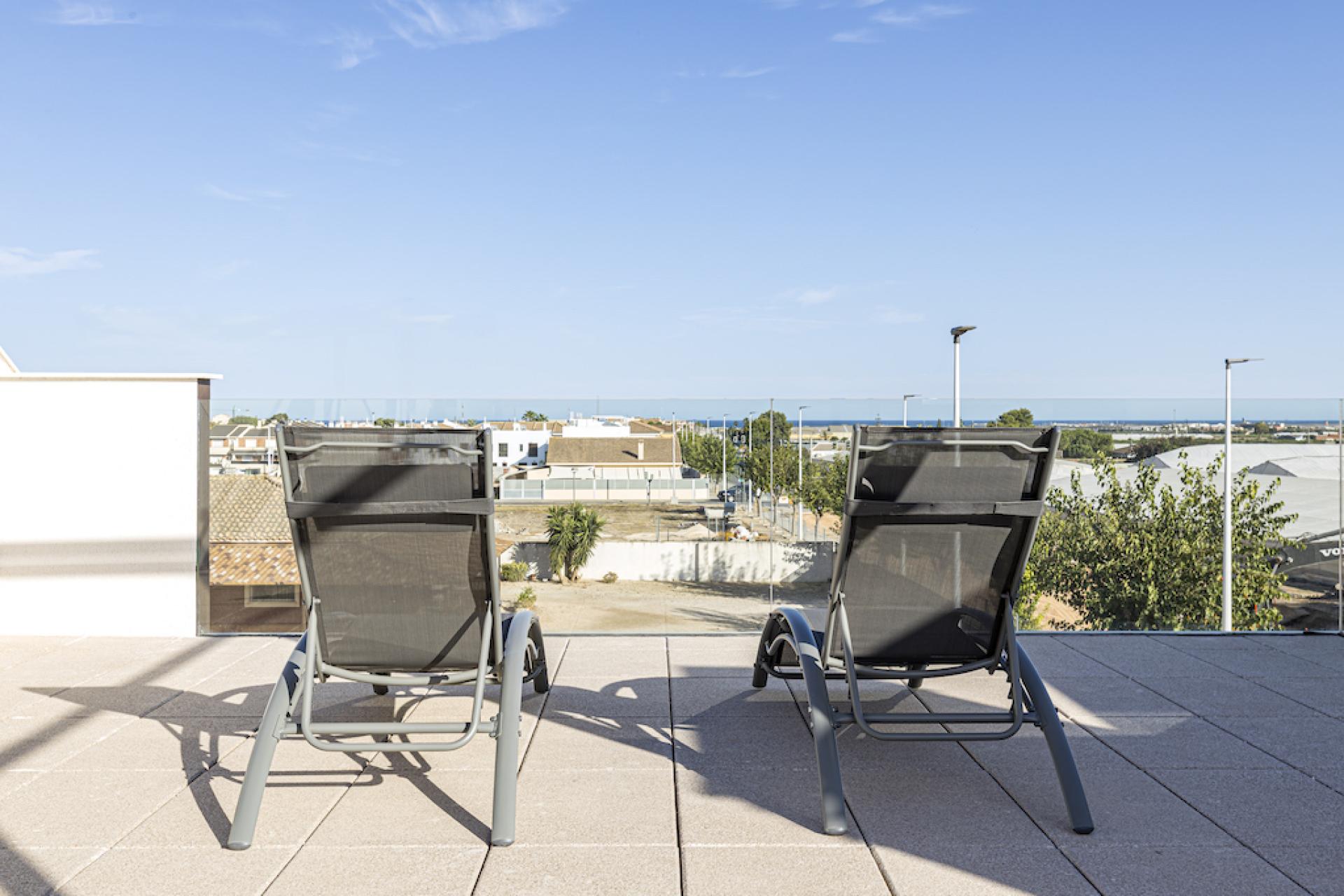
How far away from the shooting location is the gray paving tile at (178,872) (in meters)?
2.30

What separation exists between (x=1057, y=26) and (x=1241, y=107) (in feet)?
20.3

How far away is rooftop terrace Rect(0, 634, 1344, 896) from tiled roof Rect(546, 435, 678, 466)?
2.16m

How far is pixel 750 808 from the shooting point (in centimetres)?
285

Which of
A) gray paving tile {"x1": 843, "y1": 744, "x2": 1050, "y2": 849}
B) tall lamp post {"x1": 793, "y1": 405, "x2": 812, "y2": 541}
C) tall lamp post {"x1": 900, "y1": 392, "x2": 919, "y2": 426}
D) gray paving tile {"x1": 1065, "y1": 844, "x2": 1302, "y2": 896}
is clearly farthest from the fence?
gray paving tile {"x1": 1065, "y1": 844, "x2": 1302, "y2": 896}

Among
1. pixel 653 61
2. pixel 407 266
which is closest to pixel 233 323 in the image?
pixel 407 266

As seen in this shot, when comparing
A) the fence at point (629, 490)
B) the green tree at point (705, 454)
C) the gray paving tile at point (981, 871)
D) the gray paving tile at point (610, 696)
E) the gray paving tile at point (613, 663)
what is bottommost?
the gray paving tile at point (613, 663)

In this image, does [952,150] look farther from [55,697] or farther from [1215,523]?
[55,697]

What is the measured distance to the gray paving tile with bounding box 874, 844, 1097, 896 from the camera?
231 cm

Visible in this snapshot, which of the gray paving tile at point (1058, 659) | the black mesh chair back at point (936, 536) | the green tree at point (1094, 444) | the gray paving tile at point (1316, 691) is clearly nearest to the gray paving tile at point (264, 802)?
the black mesh chair back at point (936, 536)

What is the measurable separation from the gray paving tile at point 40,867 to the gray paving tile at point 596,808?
3.57ft

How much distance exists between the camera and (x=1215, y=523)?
6797 mm

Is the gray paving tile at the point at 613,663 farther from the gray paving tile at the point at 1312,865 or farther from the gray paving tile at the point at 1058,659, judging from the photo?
the gray paving tile at the point at 1312,865

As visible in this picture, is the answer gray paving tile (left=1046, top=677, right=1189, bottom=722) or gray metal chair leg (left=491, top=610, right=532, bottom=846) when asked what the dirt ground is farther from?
gray metal chair leg (left=491, top=610, right=532, bottom=846)

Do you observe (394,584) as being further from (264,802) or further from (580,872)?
(580,872)
